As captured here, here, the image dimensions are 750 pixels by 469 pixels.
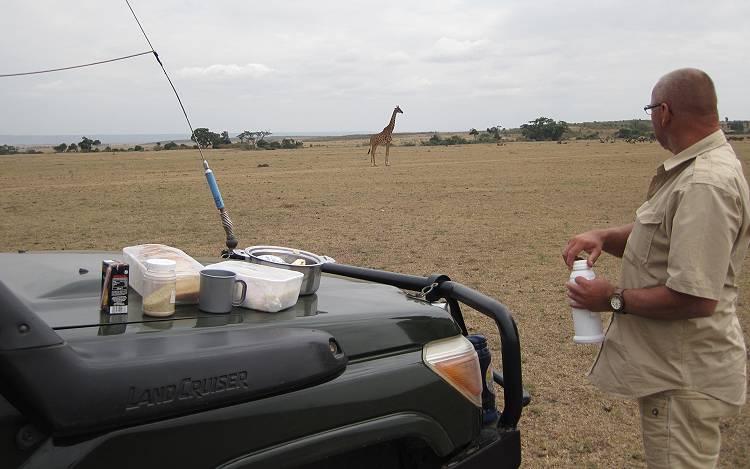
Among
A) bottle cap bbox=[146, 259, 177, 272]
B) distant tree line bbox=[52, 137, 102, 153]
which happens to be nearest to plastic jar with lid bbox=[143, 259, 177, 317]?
bottle cap bbox=[146, 259, 177, 272]

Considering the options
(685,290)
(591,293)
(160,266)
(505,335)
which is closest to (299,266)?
(160,266)

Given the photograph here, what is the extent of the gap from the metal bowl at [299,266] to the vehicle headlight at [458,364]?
41cm

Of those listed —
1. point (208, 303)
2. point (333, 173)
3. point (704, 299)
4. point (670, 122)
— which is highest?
point (670, 122)

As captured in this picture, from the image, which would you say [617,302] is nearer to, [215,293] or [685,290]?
[685,290]

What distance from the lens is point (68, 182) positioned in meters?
22.5

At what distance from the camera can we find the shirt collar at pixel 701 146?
2.46 metres

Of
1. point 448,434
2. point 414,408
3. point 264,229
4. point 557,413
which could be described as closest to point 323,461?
point 414,408

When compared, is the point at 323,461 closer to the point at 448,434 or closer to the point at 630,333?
the point at 448,434

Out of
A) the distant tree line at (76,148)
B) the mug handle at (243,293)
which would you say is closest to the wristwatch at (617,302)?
the mug handle at (243,293)

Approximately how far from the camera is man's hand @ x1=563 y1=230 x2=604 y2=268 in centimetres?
285

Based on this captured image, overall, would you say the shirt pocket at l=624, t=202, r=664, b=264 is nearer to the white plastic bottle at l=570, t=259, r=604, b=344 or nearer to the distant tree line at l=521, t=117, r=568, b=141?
the white plastic bottle at l=570, t=259, r=604, b=344

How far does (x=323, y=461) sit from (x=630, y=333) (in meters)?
1.34

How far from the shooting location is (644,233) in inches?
99.9

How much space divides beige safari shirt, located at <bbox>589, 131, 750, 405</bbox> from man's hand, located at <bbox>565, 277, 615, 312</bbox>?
127 millimetres
